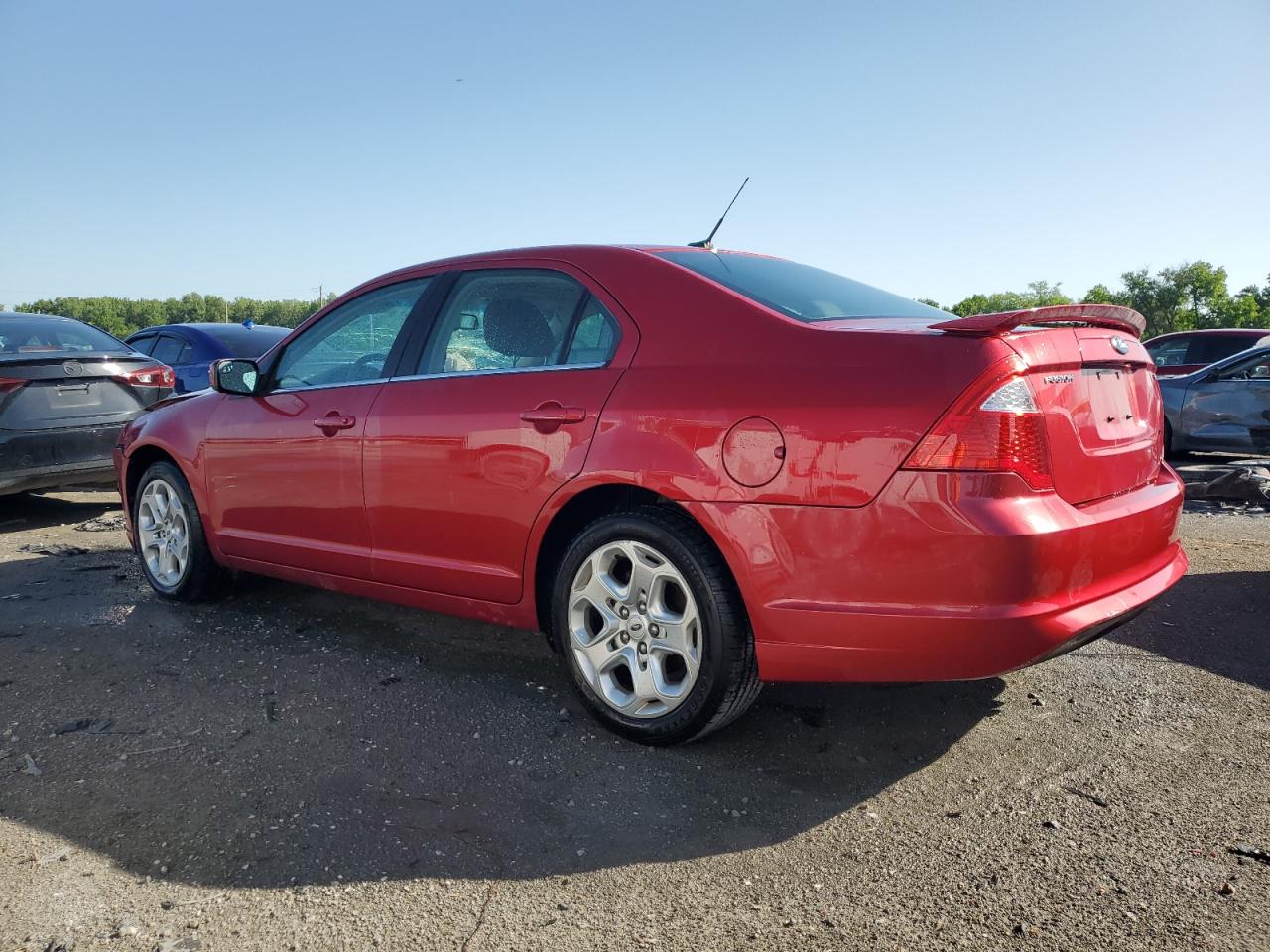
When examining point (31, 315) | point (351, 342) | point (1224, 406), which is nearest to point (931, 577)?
point (351, 342)

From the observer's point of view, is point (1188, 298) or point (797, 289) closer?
point (797, 289)

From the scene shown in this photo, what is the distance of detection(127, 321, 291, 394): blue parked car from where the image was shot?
9852 mm

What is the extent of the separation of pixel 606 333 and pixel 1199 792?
7.43ft

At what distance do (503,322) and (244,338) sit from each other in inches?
294

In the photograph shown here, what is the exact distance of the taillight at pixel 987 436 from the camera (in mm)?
2496

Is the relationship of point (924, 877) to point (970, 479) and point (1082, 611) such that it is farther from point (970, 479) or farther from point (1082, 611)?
point (970, 479)

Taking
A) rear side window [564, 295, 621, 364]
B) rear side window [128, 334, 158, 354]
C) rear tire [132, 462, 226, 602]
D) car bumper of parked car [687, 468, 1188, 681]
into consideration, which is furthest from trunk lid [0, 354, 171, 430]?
car bumper of parked car [687, 468, 1188, 681]

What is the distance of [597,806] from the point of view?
9.05 ft

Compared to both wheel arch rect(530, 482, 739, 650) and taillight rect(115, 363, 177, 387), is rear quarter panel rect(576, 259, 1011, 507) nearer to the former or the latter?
wheel arch rect(530, 482, 739, 650)

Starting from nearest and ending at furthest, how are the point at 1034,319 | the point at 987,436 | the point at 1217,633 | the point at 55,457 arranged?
the point at 987,436
the point at 1034,319
the point at 1217,633
the point at 55,457

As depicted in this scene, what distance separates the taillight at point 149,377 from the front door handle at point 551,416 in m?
5.75

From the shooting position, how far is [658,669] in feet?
10.1

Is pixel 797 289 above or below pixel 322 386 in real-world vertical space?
above

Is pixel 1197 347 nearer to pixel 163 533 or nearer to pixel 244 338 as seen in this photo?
pixel 244 338
